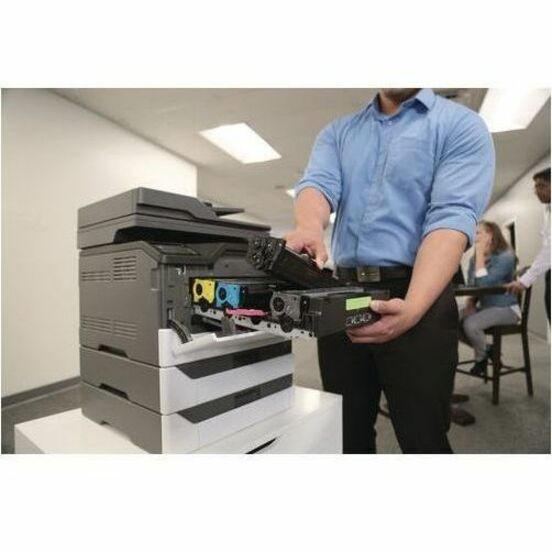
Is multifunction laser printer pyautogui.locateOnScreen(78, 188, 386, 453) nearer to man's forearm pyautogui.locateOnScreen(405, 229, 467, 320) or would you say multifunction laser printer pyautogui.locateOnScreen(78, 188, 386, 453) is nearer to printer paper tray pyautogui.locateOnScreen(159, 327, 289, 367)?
printer paper tray pyautogui.locateOnScreen(159, 327, 289, 367)

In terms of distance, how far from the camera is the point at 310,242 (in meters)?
0.80

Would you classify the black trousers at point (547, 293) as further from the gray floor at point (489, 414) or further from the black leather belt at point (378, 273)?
the black leather belt at point (378, 273)

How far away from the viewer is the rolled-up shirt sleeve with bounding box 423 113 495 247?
2.38ft

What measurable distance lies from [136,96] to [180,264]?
174 cm

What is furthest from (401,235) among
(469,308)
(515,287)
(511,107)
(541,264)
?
(511,107)

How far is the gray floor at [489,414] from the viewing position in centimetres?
152

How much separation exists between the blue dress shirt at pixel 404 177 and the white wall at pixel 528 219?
177cm

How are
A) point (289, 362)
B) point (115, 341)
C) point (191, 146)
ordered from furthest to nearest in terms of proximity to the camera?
point (191, 146), point (289, 362), point (115, 341)

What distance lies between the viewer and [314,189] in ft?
2.84

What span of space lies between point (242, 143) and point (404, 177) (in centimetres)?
261

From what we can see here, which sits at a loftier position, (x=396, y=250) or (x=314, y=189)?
(x=314, y=189)
